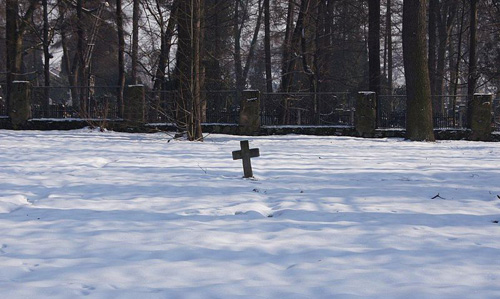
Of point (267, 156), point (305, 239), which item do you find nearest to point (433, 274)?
point (305, 239)

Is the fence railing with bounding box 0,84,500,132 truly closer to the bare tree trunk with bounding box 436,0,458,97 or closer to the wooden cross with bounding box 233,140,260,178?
the bare tree trunk with bounding box 436,0,458,97

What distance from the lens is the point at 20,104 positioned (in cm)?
2170

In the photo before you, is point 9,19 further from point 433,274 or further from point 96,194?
point 433,274

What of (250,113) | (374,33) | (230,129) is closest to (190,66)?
(250,113)

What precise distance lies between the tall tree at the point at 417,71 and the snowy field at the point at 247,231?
7.07m

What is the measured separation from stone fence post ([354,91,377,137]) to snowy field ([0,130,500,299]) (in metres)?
10.1

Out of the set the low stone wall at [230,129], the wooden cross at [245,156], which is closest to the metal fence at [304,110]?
the low stone wall at [230,129]

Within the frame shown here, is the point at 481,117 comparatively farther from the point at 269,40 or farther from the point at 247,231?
the point at 247,231

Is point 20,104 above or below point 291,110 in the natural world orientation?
above

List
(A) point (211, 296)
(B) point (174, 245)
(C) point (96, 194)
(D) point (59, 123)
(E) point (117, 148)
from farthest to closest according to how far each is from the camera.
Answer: (D) point (59, 123), (E) point (117, 148), (C) point (96, 194), (B) point (174, 245), (A) point (211, 296)

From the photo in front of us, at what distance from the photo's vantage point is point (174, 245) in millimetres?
4895

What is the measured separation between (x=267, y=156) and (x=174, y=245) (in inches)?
292

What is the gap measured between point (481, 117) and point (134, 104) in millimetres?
12323

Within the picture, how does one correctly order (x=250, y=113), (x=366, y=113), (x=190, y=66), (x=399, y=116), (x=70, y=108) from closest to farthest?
(x=190, y=66), (x=366, y=113), (x=250, y=113), (x=399, y=116), (x=70, y=108)
